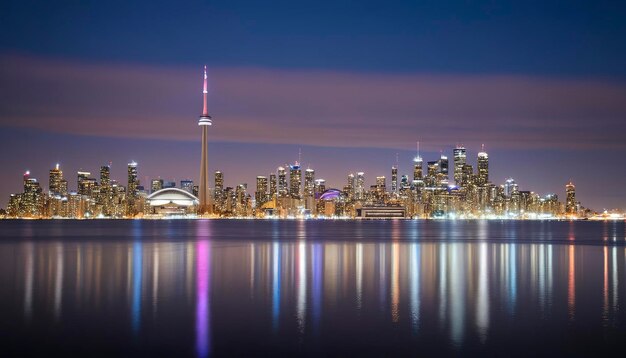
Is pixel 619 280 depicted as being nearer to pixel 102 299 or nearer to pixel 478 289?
pixel 478 289

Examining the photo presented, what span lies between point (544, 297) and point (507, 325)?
8632mm

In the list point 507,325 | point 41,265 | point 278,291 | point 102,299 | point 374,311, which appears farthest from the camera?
point 41,265

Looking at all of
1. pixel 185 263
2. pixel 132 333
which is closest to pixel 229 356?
pixel 132 333

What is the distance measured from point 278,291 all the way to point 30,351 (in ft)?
49.4

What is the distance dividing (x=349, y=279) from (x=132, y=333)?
18.3 m

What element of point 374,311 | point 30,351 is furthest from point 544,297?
point 30,351

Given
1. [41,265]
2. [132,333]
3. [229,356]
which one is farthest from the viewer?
[41,265]

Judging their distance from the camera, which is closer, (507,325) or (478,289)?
(507,325)

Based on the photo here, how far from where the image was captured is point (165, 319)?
25188 mm

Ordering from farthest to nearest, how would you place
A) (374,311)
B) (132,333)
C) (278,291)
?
1. (278,291)
2. (374,311)
3. (132,333)

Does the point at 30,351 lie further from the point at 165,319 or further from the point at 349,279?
the point at 349,279

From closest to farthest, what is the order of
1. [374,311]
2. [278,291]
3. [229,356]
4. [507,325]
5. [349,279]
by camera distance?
[229,356] → [507,325] → [374,311] → [278,291] → [349,279]

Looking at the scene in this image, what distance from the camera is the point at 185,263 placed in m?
50.3

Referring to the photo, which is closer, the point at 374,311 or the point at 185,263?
the point at 374,311
